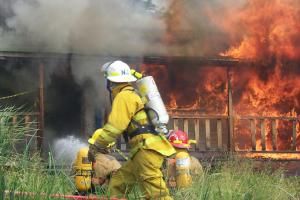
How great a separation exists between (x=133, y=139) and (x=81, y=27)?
5.66m

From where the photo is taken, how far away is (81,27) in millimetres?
11828

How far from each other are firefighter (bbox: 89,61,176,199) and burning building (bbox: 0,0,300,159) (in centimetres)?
454

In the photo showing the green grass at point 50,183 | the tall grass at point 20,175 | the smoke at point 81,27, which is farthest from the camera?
the smoke at point 81,27

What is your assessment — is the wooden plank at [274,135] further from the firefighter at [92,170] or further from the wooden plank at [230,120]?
the firefighter at [92,170]

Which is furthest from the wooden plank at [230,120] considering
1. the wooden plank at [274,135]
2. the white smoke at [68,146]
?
the white smoke at [68,146]

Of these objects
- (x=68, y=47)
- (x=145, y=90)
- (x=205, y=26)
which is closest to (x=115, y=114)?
(x=145, y=90)

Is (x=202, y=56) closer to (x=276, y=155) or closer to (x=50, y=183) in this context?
(x=276, y=155)

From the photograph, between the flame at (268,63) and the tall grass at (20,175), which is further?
the flame at (268,63)

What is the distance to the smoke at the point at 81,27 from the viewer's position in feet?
37.5

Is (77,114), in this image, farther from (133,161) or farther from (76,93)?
(133,161)

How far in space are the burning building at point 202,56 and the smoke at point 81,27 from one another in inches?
0.8

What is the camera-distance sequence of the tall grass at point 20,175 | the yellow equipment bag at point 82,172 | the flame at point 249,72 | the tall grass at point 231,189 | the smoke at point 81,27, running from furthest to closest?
the flame at point 249,72 → the smoke at point 81,27 → the yellow equipment bag at point 82,172 → the tall grass at point 231,189 → the tall grass at point 20,175

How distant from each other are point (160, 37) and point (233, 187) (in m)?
6.17

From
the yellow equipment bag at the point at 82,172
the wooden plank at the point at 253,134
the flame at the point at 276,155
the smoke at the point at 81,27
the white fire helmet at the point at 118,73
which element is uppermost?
the smoke at the point at 81,27
